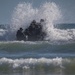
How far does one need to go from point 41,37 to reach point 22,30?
1.67 metres

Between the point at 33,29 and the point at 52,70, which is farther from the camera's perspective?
the point at 33,29

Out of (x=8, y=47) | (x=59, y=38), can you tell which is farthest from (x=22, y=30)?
(x=8, y=47)

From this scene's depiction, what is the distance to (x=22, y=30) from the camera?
31.9 m

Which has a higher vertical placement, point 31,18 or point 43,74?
→ point 31,18

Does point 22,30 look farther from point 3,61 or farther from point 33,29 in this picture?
point 3,61

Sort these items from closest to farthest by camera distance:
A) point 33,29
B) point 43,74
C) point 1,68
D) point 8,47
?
1. point 43,74
2. point 1,68
3. point 8,47
4. point 33,29

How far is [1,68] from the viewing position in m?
17.6

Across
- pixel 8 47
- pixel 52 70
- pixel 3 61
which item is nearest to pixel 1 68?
pixel 3 61

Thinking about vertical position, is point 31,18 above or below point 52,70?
A: above

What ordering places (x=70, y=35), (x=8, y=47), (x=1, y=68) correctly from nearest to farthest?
(x=1, y=68), (x=8, y=47), (x=70, y=35)

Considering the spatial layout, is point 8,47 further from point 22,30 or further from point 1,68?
point 1,68

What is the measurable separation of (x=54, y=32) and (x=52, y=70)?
58.2ft

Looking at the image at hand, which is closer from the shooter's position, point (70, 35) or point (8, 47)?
point (8, 47)

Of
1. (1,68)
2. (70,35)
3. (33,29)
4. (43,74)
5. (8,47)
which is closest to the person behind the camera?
(43,74)
